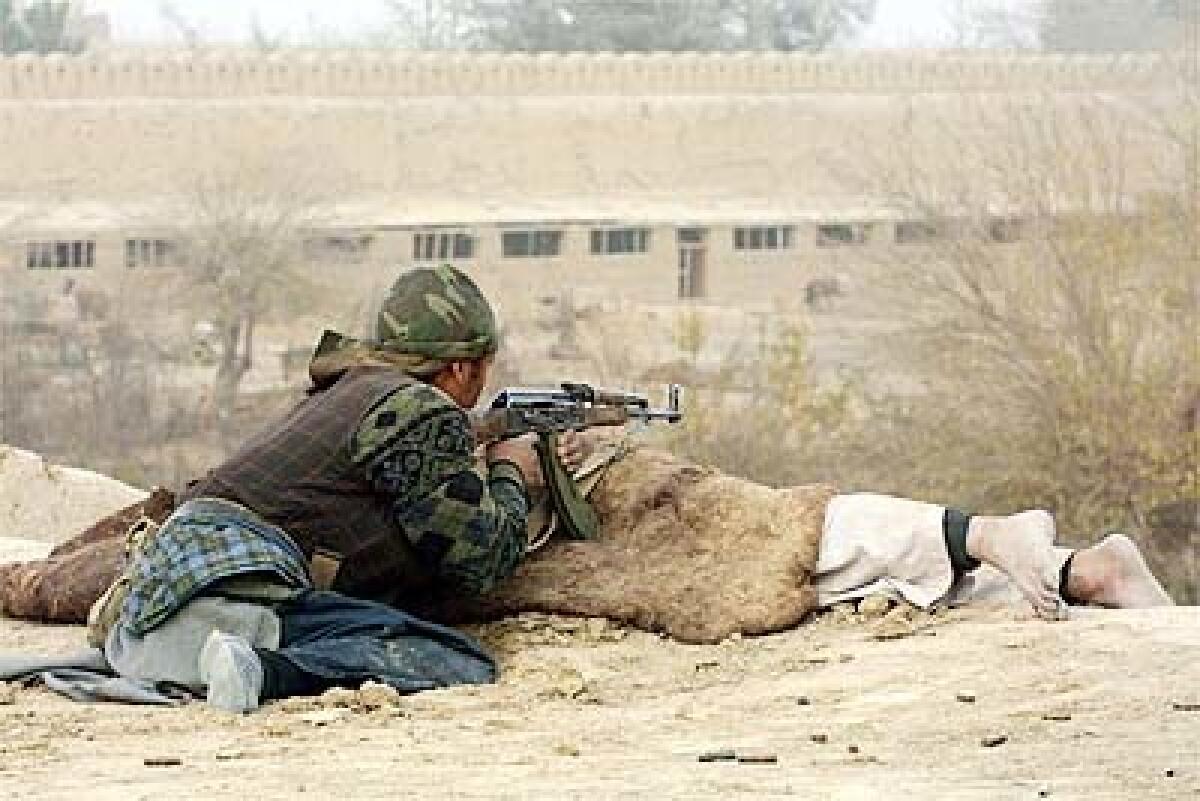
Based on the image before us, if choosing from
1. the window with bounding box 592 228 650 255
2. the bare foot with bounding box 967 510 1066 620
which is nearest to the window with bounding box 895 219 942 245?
the window with bounding box 592 228 650 255

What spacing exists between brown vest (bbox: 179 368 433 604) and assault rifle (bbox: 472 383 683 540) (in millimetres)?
385

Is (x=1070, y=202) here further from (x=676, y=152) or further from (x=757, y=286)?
(x=676, y=152)

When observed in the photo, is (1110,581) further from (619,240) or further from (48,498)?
(619,240)

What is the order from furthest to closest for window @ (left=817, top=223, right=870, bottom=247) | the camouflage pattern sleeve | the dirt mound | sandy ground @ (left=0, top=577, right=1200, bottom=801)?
window @ (left=817, top=223, right=870, bottom=247) < the dirt mound < the camouflage pattern sleeve < sandy ground @ (left=0, top=577, right=1200, bottom=801)

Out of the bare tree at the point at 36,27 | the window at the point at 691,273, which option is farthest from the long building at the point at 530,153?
the bare tree at the point at 36,27

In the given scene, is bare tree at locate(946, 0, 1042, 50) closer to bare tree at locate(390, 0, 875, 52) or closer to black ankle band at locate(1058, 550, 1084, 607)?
bare tree at locate(390, 0, 875, 52)

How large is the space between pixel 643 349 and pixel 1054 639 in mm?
26855

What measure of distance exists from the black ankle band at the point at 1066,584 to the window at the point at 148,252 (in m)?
29.4

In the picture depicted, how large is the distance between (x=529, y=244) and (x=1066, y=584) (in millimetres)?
31264

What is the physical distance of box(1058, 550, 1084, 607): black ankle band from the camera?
663 centimetres

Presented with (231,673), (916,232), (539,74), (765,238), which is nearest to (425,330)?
(231,673)

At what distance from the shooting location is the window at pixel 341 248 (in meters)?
36.4

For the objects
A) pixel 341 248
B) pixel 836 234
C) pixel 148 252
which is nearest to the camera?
pixel 148 252

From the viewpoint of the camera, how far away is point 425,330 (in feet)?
21.6
